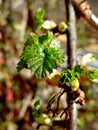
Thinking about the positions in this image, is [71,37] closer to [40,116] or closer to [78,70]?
[78,70]

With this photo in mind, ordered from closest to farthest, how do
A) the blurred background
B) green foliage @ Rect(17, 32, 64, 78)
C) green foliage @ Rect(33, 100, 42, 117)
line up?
1. green foliage @ Rect(17, 32, 64, 78)
2. green foliage @ Rect(33, 100, 42, 117)
3. the blurred background

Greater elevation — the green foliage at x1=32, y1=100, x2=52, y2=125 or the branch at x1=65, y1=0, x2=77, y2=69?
the branch at x1=65, y1=0, x2=77, y2=69

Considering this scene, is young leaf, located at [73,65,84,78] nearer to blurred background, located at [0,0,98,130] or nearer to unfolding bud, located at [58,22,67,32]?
unfolding bud, located at [58,22,67,32]

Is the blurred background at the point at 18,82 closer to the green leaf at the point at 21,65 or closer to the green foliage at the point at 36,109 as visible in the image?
the green foliage at the point at 36,109

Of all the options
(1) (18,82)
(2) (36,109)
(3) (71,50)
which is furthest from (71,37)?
(1) (18,82)

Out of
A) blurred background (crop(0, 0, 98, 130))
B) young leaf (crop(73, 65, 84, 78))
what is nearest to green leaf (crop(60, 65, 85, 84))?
young leaf (crop(73, 65, 84, 78))

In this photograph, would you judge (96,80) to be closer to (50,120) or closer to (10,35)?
(50,120)

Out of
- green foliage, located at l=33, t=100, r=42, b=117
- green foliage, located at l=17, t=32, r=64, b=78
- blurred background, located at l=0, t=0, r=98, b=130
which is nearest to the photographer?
green foliage, located at l=17, t=32, r=64, b=78

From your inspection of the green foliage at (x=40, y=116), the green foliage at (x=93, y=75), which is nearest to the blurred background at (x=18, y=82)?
the green foliage at (x=40, y=116)

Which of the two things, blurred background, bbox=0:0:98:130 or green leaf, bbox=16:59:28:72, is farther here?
blurred background, bbox=0:0:98:130

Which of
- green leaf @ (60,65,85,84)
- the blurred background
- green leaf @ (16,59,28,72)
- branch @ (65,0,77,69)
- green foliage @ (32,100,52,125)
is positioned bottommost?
green foliage @ (32,100,52,125)
